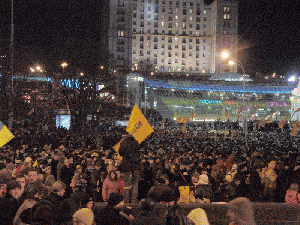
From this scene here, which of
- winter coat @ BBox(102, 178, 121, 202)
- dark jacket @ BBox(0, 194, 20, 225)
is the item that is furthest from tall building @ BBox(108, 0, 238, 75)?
dark jacket @ BBox(0, 194, 20, 225)

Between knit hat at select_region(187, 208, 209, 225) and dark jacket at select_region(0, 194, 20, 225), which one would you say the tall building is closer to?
dark jacket at select_region(0, 194, 20, 225)

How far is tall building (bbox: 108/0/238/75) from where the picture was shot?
12225cm

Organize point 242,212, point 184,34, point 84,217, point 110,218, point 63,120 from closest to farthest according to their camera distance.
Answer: point 242,212
point 84,217
point 110,218
point 63,120
point 184,34

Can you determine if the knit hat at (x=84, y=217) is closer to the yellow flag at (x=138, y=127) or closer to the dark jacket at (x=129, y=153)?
the dark jacket at (x=129, y=153)

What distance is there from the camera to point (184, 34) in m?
127

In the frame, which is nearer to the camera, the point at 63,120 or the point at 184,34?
the point at 63,120

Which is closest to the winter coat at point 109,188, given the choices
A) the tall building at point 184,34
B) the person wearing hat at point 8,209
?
the person wearing hat at point 8,209

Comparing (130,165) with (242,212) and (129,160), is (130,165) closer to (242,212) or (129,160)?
(129,160)

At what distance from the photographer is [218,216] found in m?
5.69

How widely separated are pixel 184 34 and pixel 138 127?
121 m

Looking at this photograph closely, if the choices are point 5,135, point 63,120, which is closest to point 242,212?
point 5,135

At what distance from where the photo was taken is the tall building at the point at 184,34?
122250 mm


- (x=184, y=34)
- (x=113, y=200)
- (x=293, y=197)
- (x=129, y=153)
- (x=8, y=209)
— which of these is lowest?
(x=293, y=197)

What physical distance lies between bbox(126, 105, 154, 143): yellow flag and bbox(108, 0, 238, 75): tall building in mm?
109350
